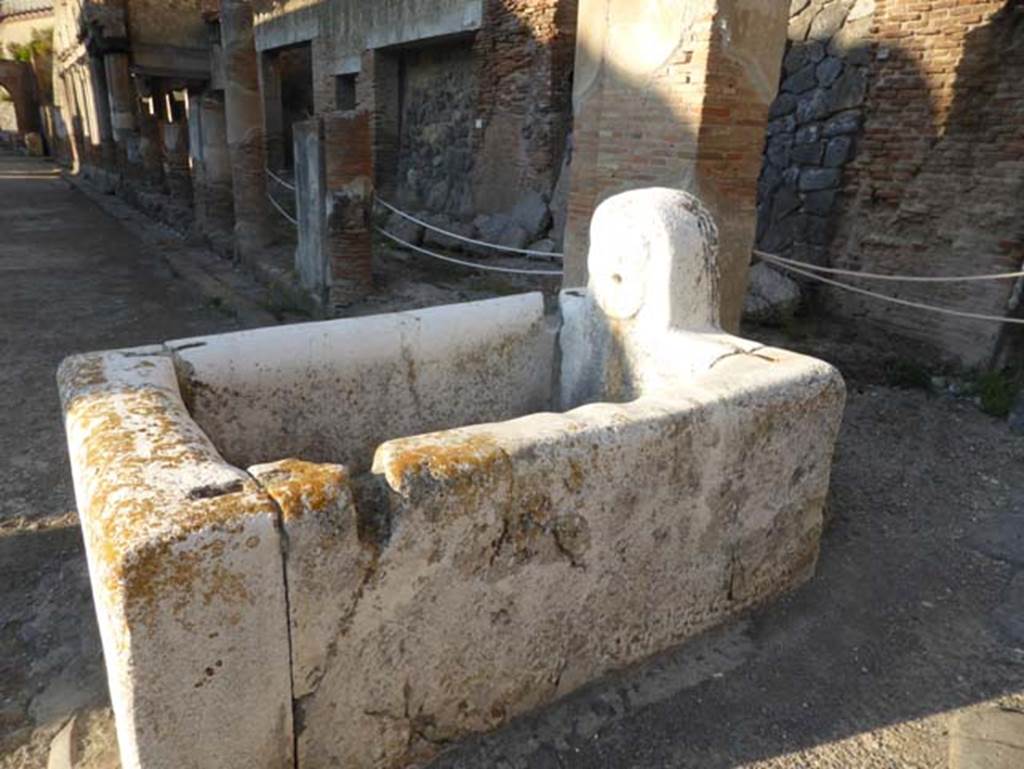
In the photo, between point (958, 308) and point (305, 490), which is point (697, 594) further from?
point (958, 308)

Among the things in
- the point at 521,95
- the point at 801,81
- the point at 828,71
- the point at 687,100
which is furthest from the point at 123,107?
the point at 687,100

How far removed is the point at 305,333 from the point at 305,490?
43.4 inches

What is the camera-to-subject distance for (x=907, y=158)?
567 centimetres

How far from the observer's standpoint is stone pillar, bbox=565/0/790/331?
12.6 ft

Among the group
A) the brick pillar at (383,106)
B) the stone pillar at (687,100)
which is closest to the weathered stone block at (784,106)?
the stone pillar at (687,100)

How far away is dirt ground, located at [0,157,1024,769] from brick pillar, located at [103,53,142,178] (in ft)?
40.3

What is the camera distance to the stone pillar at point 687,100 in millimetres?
3844

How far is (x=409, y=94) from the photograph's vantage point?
11141 mm

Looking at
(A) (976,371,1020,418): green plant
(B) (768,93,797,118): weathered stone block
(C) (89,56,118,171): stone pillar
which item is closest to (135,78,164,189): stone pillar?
(C) (89,56,118,171): stone pillar

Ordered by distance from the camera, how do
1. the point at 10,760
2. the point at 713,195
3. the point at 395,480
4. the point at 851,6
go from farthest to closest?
the point at 851,6
the point at 713,195
the point at 10,760
the point at 395,480

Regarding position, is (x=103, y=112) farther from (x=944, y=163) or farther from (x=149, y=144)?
(x=944, y=163)

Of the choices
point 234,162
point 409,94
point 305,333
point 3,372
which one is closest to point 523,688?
point 305,333

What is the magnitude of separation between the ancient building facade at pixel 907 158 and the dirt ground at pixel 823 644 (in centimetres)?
136

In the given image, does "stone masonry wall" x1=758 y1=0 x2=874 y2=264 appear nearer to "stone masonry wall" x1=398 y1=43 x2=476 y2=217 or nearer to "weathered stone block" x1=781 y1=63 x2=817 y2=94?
"weathered stone block" x1=781 y1=63 x2=817 y2=94
